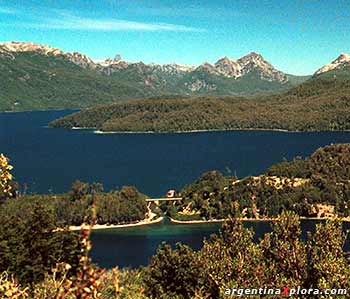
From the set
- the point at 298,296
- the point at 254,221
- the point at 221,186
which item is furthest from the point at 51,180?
the point at 298,296

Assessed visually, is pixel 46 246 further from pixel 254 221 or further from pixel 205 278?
pixel 254 221

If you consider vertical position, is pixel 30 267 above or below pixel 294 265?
below

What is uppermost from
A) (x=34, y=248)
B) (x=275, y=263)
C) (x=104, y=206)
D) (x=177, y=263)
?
(x=275, y=263)

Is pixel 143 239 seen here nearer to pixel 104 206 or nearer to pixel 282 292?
pixel 104 206

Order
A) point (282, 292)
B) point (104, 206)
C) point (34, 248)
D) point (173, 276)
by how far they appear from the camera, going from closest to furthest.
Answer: point (282, 292) → point (173, 276) → point (34, 248) → point (104, 206)

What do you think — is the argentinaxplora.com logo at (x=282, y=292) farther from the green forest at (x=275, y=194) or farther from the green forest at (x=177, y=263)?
the green forest at (x=275, y=194)

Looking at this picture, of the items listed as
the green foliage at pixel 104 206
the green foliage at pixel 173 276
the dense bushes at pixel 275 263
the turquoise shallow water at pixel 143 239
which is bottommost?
the turquoise shallow water at pixel 143 239

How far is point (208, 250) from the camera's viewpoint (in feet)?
133

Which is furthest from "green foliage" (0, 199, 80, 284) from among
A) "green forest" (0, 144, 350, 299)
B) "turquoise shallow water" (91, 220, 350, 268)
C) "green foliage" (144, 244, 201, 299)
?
"turquoise shallow water" (91, 220, 350, 268)

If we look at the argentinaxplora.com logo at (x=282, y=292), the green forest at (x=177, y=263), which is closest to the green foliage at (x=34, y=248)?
the green forest at (x=177, y=263)

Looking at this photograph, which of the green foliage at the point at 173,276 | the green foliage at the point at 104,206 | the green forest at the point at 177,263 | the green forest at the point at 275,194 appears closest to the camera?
the green forest at the point at 177,263

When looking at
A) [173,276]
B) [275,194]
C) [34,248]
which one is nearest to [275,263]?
[173,276]

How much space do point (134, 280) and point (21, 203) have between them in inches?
3800

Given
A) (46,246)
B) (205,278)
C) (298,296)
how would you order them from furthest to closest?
(46,246), (205,278), (298,296)
